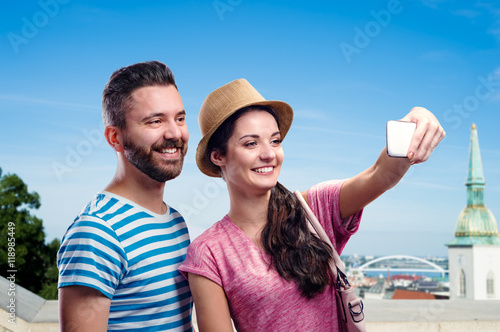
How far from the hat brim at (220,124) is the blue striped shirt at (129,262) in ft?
1.07

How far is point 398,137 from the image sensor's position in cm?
190

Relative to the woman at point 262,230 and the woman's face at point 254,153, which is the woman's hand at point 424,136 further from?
the woman's face at point 254,153

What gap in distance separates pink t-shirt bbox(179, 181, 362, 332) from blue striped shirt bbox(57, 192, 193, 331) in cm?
11

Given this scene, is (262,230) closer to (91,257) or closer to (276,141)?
(276,141)

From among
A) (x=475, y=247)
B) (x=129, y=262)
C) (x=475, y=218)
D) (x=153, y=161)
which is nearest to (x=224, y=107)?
(x=153, y=161)

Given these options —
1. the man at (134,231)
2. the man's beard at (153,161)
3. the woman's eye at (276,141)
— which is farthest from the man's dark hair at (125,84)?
the woman's eye at (276,141)

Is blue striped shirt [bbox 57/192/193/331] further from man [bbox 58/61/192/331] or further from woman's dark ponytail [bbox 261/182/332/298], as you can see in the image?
woman's dark ponytail [bbox 261/182/332/298]

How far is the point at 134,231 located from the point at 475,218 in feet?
341

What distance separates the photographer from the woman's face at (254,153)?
226 centimetres

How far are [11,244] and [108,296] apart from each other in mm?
1956

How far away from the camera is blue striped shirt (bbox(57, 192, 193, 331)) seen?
77.7 inches

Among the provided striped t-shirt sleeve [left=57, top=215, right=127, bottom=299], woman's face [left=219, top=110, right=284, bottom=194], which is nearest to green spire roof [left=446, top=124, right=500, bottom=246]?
woman's face [left=219, top=110, right=284, bottom=194]

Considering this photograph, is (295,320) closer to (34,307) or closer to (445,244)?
(34,307)

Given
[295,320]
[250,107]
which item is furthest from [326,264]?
[250,107]
